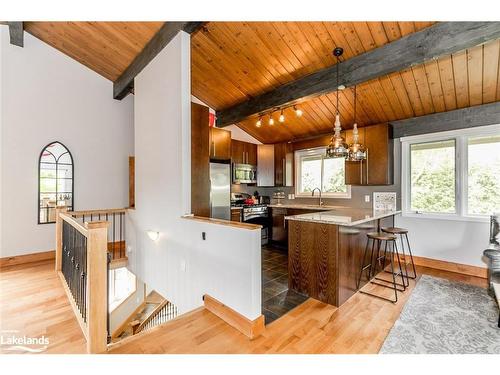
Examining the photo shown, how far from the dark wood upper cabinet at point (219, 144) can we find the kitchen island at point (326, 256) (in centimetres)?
187

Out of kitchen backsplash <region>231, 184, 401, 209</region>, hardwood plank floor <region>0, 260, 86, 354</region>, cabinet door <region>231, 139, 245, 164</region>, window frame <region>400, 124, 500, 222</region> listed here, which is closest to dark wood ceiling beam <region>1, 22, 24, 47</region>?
hardwood plank floor <region>0, 260, 86, 354</region>

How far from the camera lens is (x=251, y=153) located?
5.46 metres

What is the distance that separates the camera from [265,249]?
4934 millimetres

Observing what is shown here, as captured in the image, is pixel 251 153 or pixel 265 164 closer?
pixel 251 153

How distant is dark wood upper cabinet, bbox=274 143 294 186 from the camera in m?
5.43

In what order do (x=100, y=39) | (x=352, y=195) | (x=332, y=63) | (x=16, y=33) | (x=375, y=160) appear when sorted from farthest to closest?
(x=352, y=195) → (x=375, y=160) → (x=16, y=33) → (x=100, y=39) → (x=332, y=63)

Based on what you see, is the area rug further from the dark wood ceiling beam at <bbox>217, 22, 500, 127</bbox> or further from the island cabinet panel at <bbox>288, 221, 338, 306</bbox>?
the dark wood ceiling beam at <bbox>217, 22, 500, 127</bbox>

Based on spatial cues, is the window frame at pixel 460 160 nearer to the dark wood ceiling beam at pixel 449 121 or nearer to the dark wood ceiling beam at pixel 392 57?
the dark wood ceiling beam at pixel 449 121

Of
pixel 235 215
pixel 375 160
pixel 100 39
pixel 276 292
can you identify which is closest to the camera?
pixel 276 292

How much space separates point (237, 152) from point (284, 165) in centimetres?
117

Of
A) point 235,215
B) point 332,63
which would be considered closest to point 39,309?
point 235,215

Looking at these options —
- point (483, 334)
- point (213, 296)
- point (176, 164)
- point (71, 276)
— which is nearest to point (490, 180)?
point (483, 334)

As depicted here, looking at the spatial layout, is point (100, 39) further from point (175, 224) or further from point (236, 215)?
point (236, 215)

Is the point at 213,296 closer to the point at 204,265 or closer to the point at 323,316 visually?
the point at 204,265
